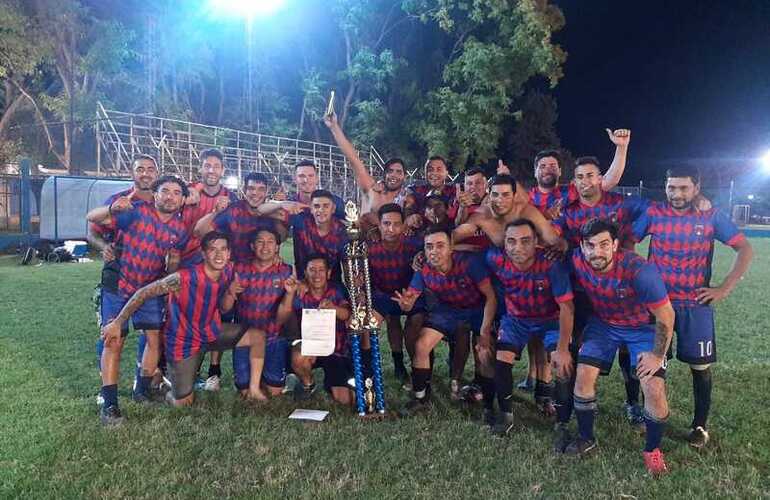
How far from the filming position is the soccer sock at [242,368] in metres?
4.93

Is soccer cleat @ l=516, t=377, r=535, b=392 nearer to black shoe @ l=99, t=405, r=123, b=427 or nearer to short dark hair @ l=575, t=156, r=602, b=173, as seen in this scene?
short dark hair @ l=575, t=156, r=602, b=173

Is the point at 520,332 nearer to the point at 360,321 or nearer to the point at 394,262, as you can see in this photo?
the point at 360,321

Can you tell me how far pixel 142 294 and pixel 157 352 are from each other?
2.01ft

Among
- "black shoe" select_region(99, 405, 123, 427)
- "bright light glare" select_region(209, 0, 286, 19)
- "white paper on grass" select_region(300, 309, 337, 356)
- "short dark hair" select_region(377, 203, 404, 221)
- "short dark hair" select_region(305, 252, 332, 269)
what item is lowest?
"black shoe" select_region(99, 405, 123, 427)

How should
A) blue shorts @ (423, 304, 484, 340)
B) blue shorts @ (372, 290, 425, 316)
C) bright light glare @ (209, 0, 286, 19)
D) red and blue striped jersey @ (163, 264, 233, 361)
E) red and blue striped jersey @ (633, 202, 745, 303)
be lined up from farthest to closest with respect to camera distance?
bright light glare @ (209, 0, 286, 19) → blue shorts @ (372, 290, 425, 316) → blue shorts @ (423, 304, 484, 340) → red and blue striped jersey @ (163, 264, 233, 361) → red and blue striped jersey @ (633, 202, 745, 303)

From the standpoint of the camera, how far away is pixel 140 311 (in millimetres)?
4715

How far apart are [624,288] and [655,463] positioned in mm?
1083

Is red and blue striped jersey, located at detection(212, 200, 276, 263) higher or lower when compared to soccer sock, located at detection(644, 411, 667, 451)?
Result: higher

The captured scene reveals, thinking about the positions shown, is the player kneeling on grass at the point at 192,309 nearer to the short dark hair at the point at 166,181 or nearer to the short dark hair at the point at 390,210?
the short dark hair at the point at 166,181

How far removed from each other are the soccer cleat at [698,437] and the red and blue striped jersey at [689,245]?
35.0 inches

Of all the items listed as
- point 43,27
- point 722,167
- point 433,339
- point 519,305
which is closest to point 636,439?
point 519,305

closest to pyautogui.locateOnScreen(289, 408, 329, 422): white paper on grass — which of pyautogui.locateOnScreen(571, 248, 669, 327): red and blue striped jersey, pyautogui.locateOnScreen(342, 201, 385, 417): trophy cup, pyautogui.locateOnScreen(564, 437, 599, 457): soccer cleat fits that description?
pyautogui.locateOnScreen(342, 201, 385, 417): trophy cup

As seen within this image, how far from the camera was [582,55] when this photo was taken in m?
47.4

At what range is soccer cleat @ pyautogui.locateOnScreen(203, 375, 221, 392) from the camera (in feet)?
16.8
